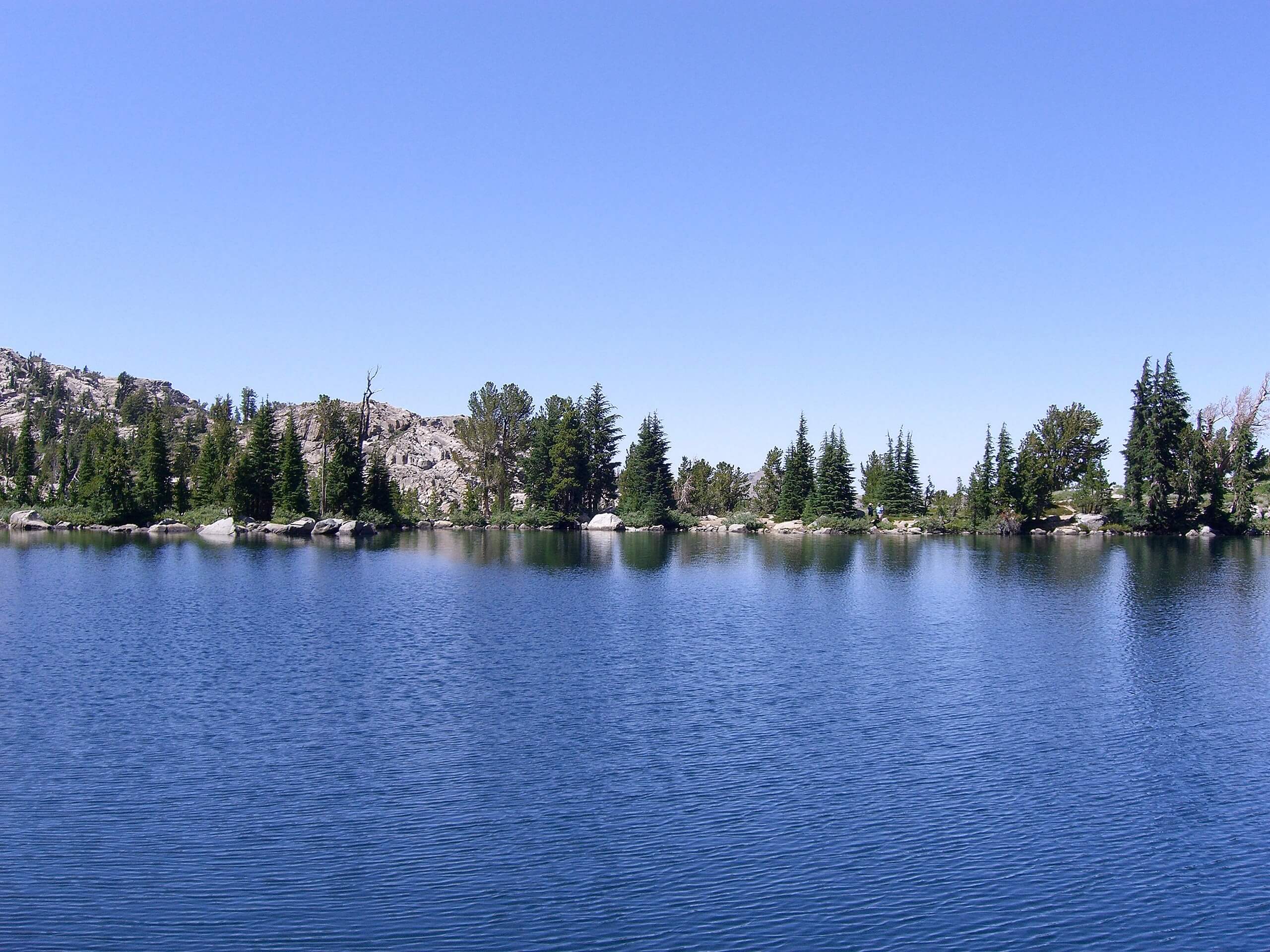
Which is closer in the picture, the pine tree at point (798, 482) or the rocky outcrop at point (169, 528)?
the rocky outcrop at point (169, 528)

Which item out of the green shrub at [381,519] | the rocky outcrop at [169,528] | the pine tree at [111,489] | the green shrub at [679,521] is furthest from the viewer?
the green shrub at [679,521]

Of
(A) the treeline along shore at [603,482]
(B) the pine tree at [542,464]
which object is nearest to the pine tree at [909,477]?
(A) the treeline along shore at [603,482]

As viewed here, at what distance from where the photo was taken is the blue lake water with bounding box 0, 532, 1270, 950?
15.3 metres

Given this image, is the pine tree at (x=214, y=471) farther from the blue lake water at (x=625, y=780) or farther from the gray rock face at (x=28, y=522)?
the blue lake water at (x=625, y=780)

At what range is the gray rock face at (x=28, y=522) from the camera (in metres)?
106

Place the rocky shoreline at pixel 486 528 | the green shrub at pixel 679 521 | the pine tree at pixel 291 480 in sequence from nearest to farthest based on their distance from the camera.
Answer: the rocky shoreline at pixel 486 528
the pine tree at pixel 291 480
the green shrub at pixel 679 521

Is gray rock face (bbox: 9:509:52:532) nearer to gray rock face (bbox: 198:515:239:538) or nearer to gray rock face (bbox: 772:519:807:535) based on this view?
gray rock face (bbox: 198:515:239:538)

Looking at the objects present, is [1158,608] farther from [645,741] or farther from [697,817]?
[697,817]

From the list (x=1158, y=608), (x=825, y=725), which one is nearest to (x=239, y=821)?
(x=825, y=725)

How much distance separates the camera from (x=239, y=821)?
18625mm

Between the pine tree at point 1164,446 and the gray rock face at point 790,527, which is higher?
the pine tree at point 1164,446

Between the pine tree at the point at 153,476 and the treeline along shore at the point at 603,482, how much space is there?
0.25m

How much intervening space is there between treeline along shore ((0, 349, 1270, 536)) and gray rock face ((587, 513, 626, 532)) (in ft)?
0.90

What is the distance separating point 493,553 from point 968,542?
53.4 metres
